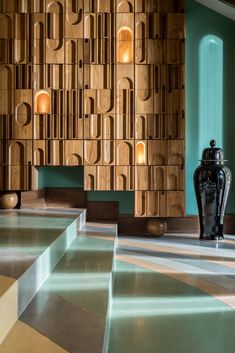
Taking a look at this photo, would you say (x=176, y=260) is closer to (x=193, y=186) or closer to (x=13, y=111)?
(x=193, y=186)

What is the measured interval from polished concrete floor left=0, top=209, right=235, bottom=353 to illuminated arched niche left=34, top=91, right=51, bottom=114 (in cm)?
172

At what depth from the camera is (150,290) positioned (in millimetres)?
3156

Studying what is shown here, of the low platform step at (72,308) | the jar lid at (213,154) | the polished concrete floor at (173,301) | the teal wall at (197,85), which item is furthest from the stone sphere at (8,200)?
the low platform step at (72,308)

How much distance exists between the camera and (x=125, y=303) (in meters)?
2.86

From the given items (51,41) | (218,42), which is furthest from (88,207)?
(218,42)

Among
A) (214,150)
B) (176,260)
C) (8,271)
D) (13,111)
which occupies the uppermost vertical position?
(13,111)

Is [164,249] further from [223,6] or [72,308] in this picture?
[223,6]

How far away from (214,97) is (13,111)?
2.30m

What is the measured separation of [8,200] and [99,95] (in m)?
1.54

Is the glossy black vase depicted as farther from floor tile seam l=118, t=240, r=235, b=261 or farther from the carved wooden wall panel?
floor tile seam l=118, t=240, r=235, b=261

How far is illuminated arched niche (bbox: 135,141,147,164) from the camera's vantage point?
5.80 meters

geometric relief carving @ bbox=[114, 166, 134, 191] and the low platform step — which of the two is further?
geometric relief carving @ bbox=[114, 166, 134, 191]

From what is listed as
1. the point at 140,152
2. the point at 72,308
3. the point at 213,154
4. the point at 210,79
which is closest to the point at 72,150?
the point at 140,152

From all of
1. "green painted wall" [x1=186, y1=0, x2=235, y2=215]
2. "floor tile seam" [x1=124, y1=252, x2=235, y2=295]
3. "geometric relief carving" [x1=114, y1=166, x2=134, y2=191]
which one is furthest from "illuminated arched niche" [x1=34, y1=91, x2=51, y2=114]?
"floor tile seam" [x1=124, y1=252, x2=235, y2=295]
